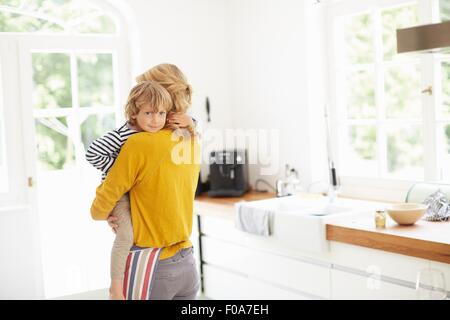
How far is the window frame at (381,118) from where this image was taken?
131 inches

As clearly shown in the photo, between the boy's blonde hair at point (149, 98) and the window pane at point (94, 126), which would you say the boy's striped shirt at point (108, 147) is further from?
the window pane at point (94, 126)

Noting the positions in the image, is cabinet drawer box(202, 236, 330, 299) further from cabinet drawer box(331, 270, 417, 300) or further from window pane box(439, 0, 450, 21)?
window pane box(439, 0, 450, 21)

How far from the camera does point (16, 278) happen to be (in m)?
3.81

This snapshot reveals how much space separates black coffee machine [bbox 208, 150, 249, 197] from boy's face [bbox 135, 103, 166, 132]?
221 cm

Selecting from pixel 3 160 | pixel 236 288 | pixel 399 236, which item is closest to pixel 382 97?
pixel 399 236

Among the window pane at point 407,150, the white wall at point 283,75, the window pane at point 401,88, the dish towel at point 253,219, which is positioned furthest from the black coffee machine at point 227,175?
the window pane at point 407,150

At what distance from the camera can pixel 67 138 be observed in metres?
3.94

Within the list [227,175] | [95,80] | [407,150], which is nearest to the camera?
[95,80]

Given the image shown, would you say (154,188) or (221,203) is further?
(221,203)

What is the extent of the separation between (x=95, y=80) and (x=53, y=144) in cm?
52

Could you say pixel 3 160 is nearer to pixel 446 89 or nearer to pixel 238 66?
pixel 238 66

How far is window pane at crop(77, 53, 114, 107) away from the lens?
400 cm

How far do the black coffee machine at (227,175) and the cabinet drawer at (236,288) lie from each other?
0.54 meters
